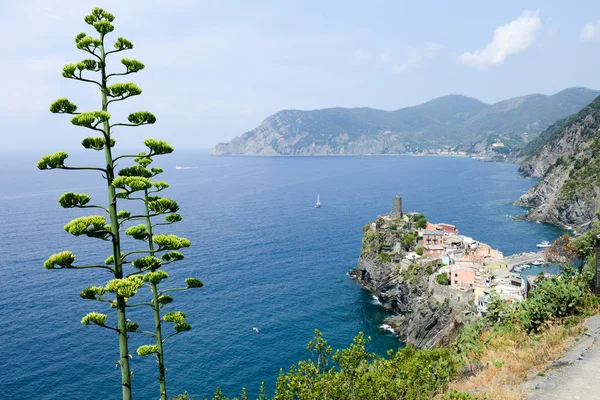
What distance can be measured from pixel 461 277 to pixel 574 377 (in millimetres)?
44677

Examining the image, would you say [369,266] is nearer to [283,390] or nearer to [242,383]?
[242,383]

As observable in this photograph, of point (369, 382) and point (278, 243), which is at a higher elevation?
point (369, 382)

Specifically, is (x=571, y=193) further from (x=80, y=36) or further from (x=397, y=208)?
(x=80, y=36)

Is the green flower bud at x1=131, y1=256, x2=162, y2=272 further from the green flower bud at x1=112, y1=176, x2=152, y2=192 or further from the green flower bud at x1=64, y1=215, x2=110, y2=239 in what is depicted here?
the green flower bud at x1=112, y1=176, x2=152, y2=192

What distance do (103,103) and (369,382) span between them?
40.2 feet

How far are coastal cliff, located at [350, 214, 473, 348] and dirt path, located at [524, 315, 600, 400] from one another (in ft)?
121

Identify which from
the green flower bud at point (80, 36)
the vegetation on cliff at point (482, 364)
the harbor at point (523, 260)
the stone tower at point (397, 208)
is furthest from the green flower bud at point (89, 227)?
the stone tower at point (397, 208)

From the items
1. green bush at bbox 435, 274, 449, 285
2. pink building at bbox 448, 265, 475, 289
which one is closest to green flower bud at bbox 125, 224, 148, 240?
pink building at bbox 448, 265, 475, 289

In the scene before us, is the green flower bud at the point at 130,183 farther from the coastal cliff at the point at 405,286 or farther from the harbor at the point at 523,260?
the harbor at the point at 523,260

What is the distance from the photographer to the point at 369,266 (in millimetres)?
72125

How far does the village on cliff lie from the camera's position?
1993 inches

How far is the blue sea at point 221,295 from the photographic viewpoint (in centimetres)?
4497

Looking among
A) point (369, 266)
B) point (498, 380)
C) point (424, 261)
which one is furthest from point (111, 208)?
point (369, 266)

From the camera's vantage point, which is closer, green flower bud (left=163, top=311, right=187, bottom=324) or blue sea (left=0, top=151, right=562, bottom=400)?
green flower bud (left=163, top=311, right=187, bottom=324)
